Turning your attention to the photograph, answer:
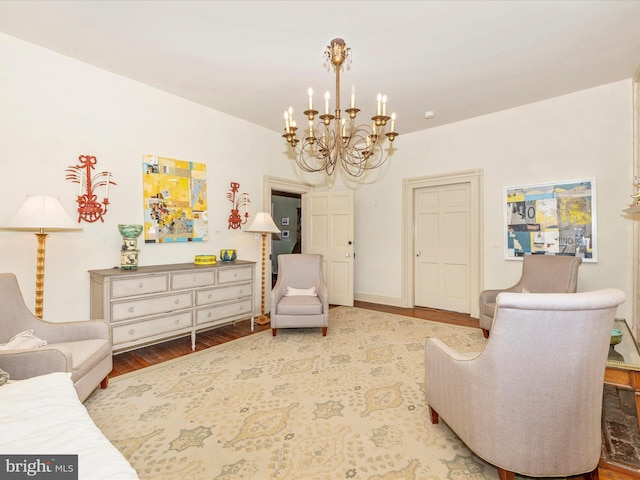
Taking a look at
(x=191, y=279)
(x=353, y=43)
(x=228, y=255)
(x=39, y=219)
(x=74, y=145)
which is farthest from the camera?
(x=228, y=255)

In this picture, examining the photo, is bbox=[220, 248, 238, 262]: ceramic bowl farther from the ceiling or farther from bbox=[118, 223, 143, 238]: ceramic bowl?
the ceiling

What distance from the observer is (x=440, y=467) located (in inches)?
66.5

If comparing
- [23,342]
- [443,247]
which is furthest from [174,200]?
[443,247]

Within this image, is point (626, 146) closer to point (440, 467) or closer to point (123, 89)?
point (440, 467)

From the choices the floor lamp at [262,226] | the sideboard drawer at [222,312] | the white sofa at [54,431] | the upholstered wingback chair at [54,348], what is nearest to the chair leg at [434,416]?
the white sofa at [54,431]

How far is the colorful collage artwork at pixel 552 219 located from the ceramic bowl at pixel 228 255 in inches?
144

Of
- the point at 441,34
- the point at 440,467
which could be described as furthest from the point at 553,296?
the point at 441,34

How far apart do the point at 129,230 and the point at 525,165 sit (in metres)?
4.79

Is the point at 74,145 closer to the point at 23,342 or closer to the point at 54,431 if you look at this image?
the point at 23,342

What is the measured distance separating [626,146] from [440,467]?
3993 millimetres

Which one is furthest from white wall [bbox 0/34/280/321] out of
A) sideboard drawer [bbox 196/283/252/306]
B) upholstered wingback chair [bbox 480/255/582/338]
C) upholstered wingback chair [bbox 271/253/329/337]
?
upholstered wingback chair [bbox 480/255/582/338]

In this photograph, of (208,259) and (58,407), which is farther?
(208,259)

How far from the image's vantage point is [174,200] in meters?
3.77

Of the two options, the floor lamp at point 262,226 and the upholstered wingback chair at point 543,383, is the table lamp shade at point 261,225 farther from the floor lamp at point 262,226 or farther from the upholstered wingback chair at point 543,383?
the upholstered wingback chair at point 543,383
